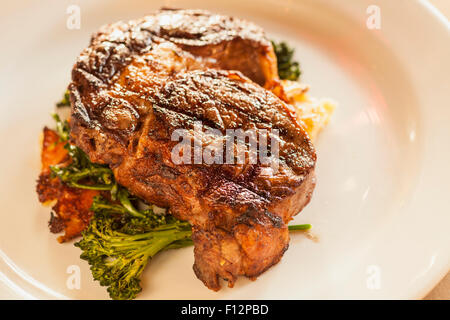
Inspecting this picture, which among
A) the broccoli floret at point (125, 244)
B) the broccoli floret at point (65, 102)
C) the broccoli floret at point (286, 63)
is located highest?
the broccoli floret at point (286, 63)

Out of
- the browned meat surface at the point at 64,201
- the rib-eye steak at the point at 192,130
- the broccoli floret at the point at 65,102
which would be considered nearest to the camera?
the rib-eye steak at the point at 192,130

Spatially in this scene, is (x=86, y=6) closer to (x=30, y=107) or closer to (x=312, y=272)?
(x=30, y=107)

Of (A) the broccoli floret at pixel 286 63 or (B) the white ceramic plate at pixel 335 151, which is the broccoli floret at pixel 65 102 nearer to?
(B) the white ceramic plate at pixel 335 151

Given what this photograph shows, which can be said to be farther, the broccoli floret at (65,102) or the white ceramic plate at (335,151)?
the broccoli floret at (65,102)

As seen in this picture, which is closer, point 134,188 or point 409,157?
point 134,188

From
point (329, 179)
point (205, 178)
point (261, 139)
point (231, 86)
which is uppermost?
point (231, 86)

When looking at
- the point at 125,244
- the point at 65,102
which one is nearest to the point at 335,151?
the point at 125,244

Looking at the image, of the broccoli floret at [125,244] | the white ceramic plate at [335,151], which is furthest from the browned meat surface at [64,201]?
the broccoli floret at [125,244]

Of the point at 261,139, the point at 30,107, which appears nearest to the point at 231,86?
the point at 261,139
